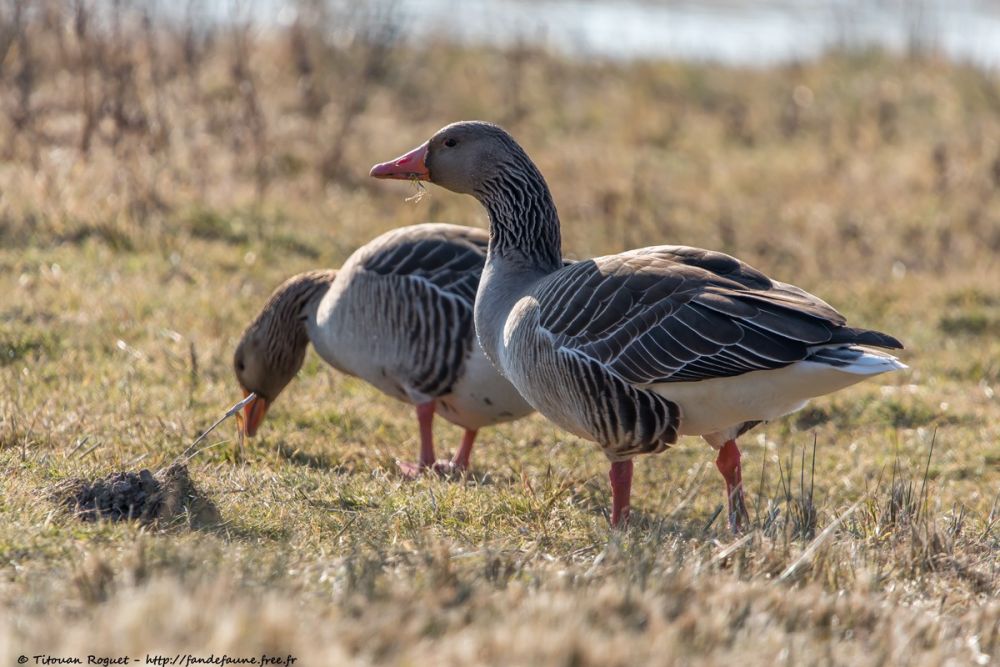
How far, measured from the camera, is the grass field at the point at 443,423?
358 cm

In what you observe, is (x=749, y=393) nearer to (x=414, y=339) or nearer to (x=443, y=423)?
(x=414, y=339)

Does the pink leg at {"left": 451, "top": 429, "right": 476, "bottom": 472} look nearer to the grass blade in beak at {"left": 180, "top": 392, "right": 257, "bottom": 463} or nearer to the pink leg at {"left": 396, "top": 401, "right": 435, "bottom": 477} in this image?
the pink leg at {"left": 396, "top": 401, "right": 435, "bottom": 477}

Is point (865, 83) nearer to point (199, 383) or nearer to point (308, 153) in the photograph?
point (308, 153)

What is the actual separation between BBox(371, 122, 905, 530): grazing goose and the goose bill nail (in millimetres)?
1434

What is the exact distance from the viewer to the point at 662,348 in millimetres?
5051

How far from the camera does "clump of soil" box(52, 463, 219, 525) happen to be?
181 inches

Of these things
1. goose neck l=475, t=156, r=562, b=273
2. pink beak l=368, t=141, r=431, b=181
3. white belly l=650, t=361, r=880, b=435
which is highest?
pink beak l=368, t=141, r=431, b=181

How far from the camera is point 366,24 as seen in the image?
42.5 feet

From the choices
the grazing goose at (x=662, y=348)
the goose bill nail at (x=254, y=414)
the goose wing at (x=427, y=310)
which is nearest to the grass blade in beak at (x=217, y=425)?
the goose bill nail at (x=254, y=414)

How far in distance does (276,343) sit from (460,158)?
1.59 m

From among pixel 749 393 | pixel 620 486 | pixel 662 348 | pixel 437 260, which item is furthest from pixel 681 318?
pixel 437 260

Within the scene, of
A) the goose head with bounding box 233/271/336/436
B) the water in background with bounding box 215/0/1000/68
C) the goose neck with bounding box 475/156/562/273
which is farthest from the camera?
the water in background with bounding box 215/0/1000/68

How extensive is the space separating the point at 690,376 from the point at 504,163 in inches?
60.7

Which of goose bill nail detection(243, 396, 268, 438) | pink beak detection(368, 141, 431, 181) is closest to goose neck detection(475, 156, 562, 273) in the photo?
pink beak detection(368, 141, 431, 181)
